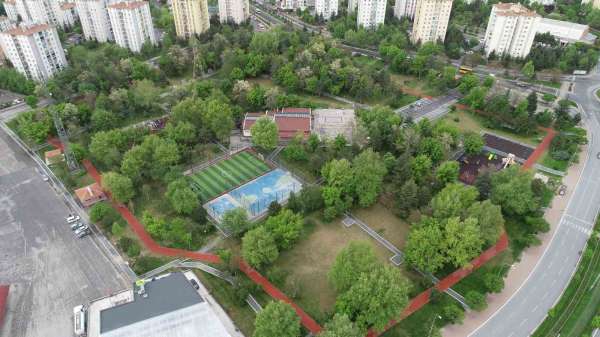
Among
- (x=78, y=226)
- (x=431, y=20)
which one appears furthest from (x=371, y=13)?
(x=78, y=226)

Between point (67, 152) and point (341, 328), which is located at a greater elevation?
point (67, 152)

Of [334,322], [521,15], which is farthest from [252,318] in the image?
[521,15]

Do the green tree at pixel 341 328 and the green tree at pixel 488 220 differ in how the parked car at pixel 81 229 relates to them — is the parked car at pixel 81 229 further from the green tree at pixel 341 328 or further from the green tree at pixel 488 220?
the green tree at pixel 488 220

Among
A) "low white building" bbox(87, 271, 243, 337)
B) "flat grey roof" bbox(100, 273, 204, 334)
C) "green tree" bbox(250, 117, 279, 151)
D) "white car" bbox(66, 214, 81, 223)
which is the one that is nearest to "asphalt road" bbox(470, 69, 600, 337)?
"low white building" bbox(87, 271, 243, 337)

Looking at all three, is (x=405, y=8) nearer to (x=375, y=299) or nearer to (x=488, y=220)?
(x=488, y=220)

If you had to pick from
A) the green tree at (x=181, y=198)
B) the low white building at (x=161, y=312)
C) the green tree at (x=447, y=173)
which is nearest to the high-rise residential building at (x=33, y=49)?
the green tree at (x=181, y=198)

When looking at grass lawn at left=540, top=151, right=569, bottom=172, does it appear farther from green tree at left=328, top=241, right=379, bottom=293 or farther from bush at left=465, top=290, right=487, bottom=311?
green tree at left=328, top=241, right=379, bottom=293
